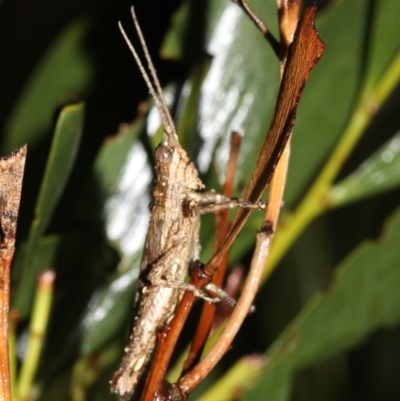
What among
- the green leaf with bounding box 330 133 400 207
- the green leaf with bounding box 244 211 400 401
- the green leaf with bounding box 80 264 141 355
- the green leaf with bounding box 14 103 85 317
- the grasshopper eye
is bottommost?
the green leaf with bounding box 244 211 400 401

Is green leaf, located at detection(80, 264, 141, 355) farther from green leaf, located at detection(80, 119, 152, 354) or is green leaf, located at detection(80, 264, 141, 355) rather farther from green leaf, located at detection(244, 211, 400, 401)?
green leaf, located at detection(244, 211, 400, 401)

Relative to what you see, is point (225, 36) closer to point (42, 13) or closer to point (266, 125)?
point (266, 125)

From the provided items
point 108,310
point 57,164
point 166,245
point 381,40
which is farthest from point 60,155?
point 381,40

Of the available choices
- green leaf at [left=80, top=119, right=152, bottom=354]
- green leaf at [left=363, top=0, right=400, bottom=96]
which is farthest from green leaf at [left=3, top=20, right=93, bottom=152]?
green leaf at [left=363, top=0, right=400, bottom=96]

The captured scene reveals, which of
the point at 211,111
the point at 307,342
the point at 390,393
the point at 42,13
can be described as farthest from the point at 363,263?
the point at 42,13

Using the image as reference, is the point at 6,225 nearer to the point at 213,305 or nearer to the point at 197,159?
the point at 213,305
